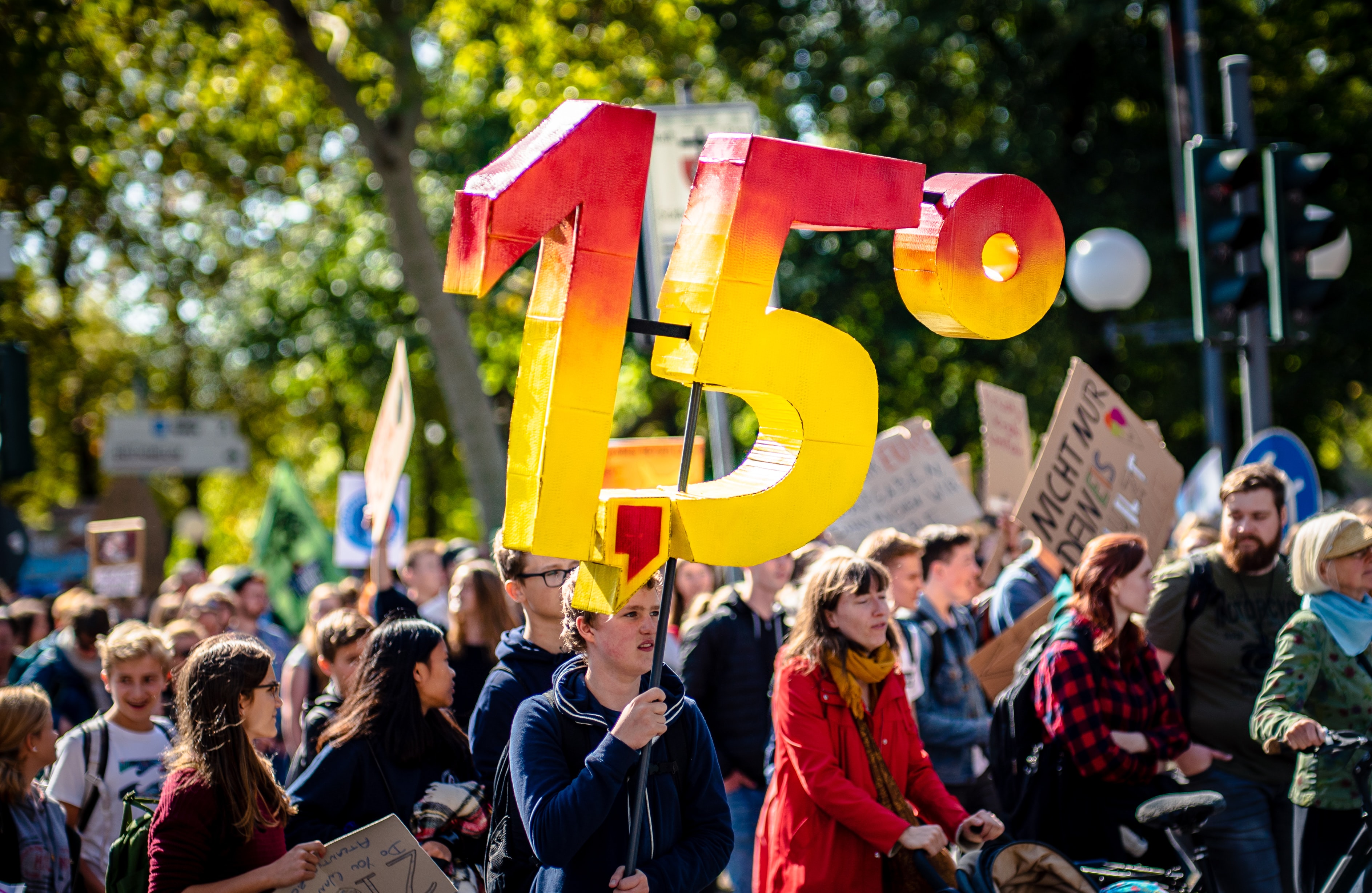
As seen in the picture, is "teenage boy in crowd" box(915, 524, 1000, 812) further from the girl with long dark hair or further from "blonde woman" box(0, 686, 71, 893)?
"blonde woman" box(0, 686, 71, 893)

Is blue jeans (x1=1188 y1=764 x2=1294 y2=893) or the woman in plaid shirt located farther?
blue jeans (x1=1188 y1=764 x2=1294 y2=893)

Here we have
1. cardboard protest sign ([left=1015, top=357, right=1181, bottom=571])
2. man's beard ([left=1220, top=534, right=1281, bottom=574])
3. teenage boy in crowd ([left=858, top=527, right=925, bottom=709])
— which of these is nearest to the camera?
man's beard ([left=1220, top=534, right=1281, bottom=574])

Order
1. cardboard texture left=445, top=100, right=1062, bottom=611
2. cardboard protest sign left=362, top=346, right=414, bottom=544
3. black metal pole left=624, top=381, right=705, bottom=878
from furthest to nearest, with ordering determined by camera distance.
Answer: cardboard protest sign left=362, top=346, right=414, bottom=544 < black metal pole left=624, top=381, right=705, bottom=878 < cardboard texture left=445, top=100, right=1062, bottom=611

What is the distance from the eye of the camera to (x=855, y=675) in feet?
14.5

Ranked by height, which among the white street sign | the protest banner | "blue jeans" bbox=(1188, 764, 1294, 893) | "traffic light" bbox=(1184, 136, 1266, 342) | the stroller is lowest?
"blue jeans" bbox=(1188, 764, 1294, 893)

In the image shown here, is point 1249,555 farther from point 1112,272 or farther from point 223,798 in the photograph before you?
point 1112,272

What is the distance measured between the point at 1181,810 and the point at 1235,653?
1159mm

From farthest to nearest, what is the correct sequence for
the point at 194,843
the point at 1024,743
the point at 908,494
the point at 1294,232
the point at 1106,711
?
the point at 908,494 < the point at 1294,232 < the point at 1024,743 < the point at 1106,711 < the point at 194,843

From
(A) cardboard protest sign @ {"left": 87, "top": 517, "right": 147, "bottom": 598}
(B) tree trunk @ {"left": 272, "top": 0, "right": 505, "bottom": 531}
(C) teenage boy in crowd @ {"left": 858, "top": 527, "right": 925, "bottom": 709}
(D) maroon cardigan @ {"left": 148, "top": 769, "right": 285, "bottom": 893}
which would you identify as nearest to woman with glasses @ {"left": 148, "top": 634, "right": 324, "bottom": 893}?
(D) maroon cardigan @ {"left": 148, "top": 769, "right": 285, "bottom": 893}

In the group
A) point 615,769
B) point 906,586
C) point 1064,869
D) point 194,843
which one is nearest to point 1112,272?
point 906,586

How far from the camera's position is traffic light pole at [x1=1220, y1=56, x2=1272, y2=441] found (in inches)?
297

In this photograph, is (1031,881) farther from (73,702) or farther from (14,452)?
(14,452)

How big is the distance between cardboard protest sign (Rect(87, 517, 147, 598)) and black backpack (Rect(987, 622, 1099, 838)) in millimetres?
8203

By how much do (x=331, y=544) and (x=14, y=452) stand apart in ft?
12.7
